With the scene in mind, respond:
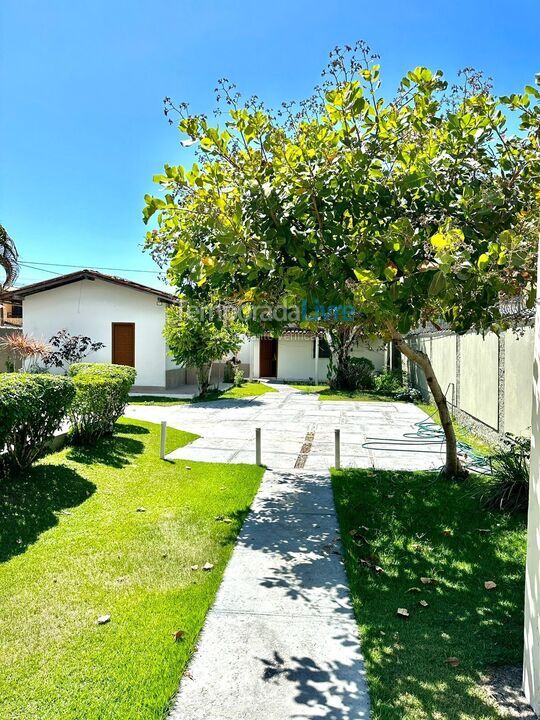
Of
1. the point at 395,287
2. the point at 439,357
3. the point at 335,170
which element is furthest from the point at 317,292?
the point at 439,357

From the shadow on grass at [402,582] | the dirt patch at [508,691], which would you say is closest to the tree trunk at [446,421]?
the shadow on grass at [402,582]

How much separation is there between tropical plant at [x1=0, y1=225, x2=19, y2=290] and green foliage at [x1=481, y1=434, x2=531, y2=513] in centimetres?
1070

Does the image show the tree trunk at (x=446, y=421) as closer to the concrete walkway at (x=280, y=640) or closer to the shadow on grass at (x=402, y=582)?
the shadow on grass at (x=402, y=582)

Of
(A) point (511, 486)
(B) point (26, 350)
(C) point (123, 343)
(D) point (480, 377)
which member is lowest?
(A) point (511, 486)

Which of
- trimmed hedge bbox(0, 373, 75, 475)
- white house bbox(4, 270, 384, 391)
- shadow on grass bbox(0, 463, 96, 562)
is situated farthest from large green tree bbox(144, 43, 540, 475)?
white house bbox(4, 270, 384, 391)

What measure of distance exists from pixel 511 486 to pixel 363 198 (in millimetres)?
4229

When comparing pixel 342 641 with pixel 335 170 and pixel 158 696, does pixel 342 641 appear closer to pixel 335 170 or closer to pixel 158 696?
pixel 158 696

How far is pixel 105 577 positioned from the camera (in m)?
4.19

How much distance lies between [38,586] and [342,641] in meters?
2.58

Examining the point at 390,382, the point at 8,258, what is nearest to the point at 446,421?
the point at 8,258

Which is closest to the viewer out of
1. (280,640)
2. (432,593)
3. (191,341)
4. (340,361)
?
(280,640)

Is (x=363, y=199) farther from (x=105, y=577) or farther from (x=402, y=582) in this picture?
(x=105, y=577)

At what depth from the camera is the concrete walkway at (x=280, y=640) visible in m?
2.68

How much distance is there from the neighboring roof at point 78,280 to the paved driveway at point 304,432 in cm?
538
